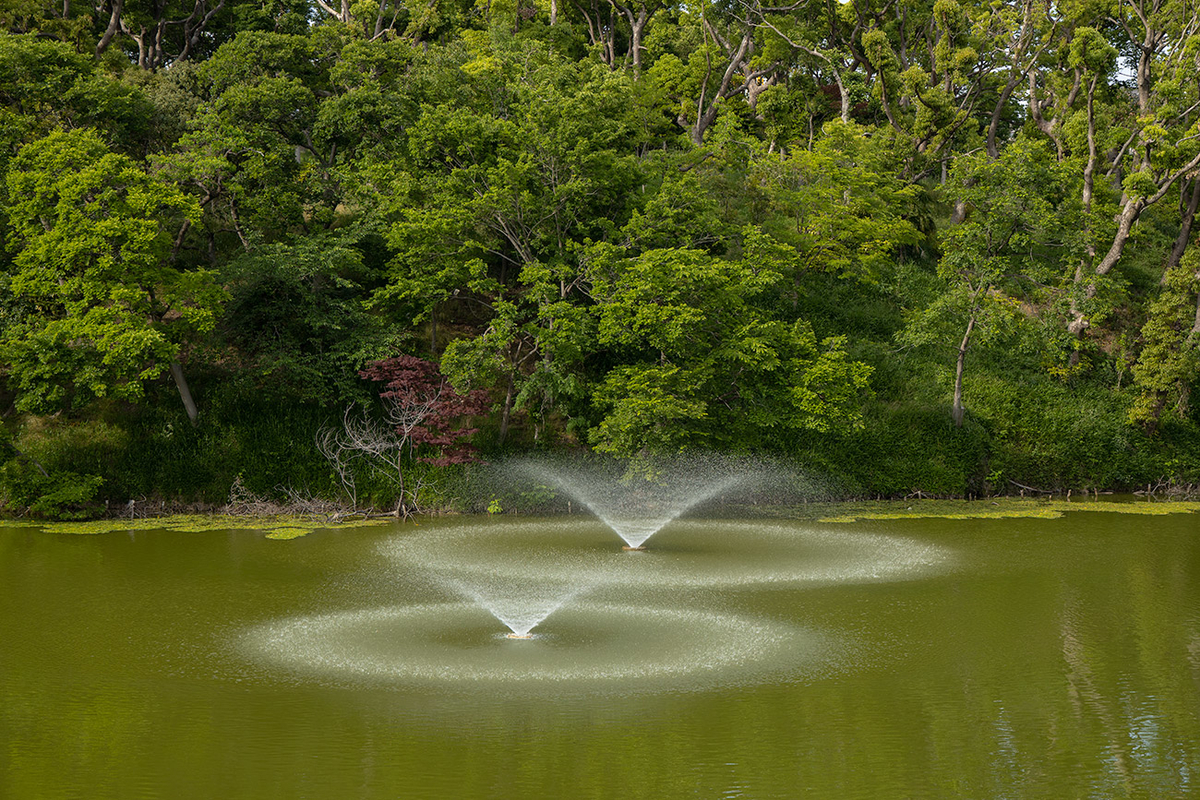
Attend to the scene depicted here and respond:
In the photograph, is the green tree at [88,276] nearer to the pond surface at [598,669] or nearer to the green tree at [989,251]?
the pond surface at [598,669]

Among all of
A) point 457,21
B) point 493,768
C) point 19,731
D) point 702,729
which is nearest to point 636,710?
point 702,729

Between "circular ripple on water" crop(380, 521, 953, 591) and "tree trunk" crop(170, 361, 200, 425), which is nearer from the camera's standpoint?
"circular ripple on water" crop(380, 521, 953, 591)

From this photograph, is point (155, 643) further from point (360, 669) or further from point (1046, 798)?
point (1046, 798)

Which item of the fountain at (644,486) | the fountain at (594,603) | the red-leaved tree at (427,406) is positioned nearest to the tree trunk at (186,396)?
the red-leaved tree at (427,406)

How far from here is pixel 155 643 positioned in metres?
16.8

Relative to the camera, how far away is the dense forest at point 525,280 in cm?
2948

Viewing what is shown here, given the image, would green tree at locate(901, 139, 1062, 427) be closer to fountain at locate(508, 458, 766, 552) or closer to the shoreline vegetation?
the shoreline vegetation

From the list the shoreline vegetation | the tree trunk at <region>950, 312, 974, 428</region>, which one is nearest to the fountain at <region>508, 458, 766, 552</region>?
the shoreline vegetation

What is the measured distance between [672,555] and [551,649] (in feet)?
27.6

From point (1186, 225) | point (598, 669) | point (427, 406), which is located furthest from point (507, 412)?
point (1186, 225)

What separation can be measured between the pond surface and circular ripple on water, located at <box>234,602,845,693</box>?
0.07 m

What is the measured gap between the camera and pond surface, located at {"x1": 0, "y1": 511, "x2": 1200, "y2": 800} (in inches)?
455

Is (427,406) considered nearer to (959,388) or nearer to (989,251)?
(959,388)

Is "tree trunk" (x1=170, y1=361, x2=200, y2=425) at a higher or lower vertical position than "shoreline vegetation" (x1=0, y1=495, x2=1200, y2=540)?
higher
